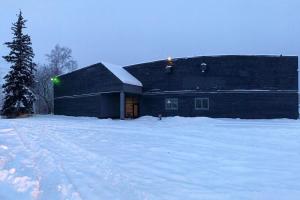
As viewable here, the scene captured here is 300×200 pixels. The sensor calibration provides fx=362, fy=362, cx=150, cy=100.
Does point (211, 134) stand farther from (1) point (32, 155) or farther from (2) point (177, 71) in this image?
(2) point (177, 71)

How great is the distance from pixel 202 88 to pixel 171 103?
368 centimetres

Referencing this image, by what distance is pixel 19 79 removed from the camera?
43.0 m

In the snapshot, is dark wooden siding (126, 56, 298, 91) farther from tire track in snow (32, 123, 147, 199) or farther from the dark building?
tire track in snow (32, 123, 147, 199)

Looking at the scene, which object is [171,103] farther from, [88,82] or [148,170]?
[148,170]

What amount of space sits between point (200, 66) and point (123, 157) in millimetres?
25293

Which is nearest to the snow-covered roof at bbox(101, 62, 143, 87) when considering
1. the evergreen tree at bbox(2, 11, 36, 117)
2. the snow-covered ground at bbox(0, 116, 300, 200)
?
the evergreen tree at bbox(2, 11, 36, 117)

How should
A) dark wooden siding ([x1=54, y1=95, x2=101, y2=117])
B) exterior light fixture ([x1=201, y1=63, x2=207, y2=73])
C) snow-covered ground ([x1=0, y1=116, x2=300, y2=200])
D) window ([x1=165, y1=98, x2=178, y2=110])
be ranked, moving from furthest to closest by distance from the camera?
dark wooden siding ([x1=54, y1=95, x2=101, y2=117]), window ([x1=165, y1=98, x2=178, y2=110]), exterior light fixture ([x1=201, y1=63, x2=207, y2=73]), snow-covered ground ([x1=0, y1=116, x2=300, y2=200])

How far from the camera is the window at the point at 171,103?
36156mm

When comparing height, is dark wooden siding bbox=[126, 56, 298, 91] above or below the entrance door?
above

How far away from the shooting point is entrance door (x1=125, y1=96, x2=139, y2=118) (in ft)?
131

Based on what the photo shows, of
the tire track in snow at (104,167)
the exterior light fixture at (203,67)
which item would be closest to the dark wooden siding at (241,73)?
the exterior light fixture at (203,67)

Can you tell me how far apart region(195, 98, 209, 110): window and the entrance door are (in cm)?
779

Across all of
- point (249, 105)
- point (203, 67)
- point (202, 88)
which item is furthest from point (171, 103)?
point (249, 105)

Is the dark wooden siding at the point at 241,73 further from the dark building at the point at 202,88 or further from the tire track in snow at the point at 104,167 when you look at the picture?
the tire track in snow at the point at 104,167
